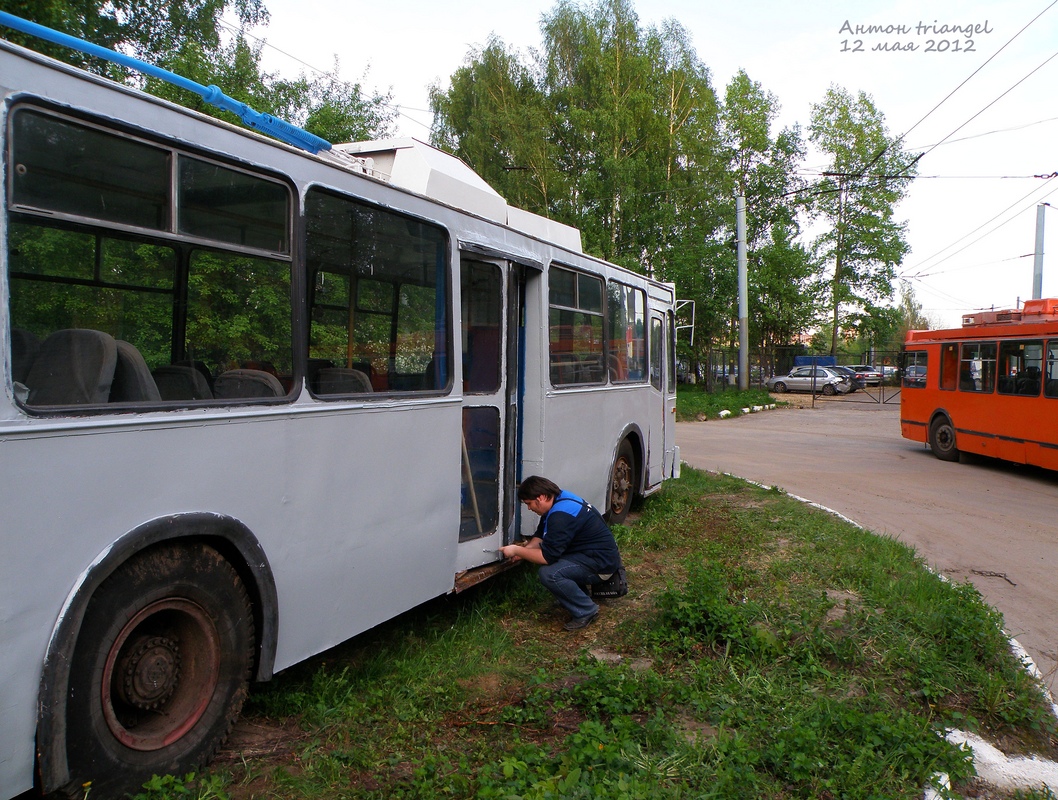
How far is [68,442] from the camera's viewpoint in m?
2.68

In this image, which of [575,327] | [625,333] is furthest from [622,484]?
[575,327]

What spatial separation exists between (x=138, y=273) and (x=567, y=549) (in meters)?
3.37

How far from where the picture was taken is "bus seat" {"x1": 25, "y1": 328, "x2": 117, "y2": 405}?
2684 millimetres

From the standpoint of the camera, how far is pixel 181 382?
3.32 meters

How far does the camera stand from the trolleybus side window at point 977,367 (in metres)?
13.3

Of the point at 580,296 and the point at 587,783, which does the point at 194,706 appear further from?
the point at 580,296

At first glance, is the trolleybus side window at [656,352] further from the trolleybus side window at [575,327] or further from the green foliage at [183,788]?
the green foliage at [183,788]

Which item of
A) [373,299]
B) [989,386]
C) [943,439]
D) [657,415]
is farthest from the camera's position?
[943,439]

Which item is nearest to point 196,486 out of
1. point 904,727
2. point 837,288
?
point 904,727

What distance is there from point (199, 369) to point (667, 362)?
23.5ft

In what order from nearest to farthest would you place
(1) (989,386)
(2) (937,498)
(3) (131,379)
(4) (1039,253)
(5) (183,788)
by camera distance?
(5) (183,788)
(3) (131,379)
(2) (937,498)
(1) (989,386)
(4) (1039,253)

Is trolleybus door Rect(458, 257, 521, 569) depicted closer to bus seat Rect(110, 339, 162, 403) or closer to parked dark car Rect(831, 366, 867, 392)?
bus seat Rect(110, 339, 162, 403)

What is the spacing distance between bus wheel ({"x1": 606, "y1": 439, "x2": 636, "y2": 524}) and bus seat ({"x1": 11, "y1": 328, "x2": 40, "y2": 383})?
6.00 m

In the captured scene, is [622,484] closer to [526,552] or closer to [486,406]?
[526,552]
